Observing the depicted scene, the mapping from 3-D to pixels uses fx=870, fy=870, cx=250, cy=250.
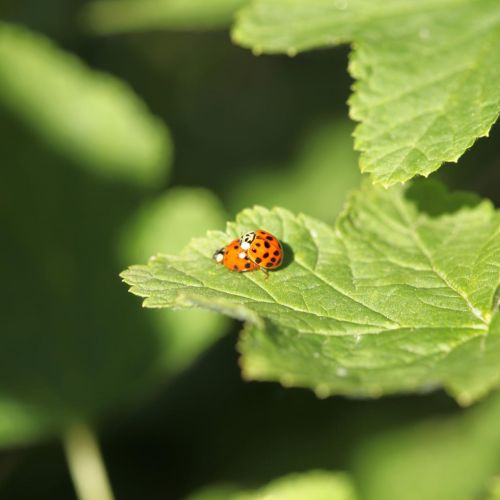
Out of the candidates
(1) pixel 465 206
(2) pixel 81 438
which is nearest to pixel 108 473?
(2) pixel 81 438

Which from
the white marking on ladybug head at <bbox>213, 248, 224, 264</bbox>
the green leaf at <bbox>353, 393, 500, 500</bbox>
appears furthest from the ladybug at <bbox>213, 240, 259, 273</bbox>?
the green leaf at <bbox>353, 393, 500, 500</bbox>

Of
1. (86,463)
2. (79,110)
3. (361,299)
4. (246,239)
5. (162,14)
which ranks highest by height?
(162,14)

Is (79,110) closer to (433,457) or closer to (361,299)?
(361,299)

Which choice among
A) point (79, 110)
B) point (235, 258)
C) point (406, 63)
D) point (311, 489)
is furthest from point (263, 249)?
point (79, 110)

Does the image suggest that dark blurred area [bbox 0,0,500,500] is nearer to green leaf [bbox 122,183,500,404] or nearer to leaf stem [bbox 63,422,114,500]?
leaf stem [bbox 63,422,114,500]

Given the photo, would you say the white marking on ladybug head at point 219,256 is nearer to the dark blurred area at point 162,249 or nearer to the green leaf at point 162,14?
the dark blurred area at point 162,249

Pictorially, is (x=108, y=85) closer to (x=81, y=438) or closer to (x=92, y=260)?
(x=92, y=260)
